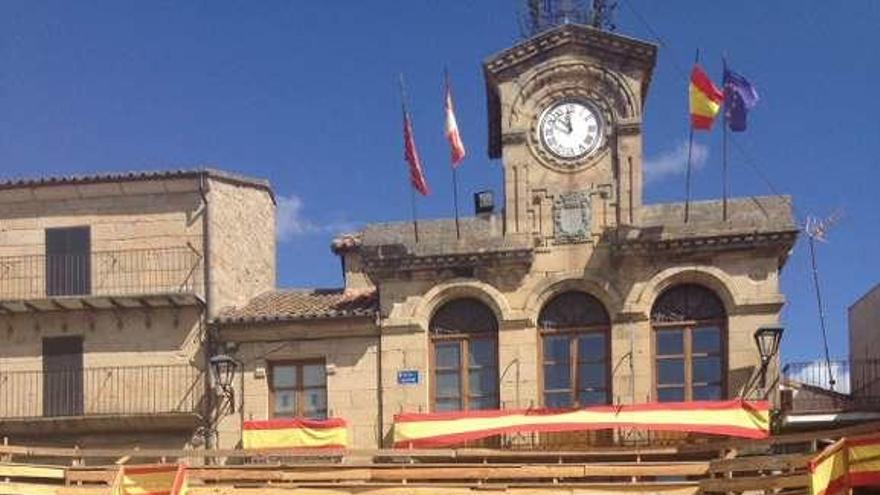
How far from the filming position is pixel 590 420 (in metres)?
23.1

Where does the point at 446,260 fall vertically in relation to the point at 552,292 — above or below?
above

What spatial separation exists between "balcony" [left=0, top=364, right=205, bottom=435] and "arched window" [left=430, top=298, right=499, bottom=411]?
521 cm

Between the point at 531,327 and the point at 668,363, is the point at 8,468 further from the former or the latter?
the point at 668,363

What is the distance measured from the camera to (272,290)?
29.8 metres

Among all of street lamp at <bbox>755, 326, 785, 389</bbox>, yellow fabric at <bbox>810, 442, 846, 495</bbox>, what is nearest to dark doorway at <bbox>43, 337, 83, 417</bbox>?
street lamp at <bbox>755, 326, 785, 389</bbox>

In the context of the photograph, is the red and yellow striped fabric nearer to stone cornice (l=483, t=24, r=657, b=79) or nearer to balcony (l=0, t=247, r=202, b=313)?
balcony (l=0, t=247, r=202, b=313)

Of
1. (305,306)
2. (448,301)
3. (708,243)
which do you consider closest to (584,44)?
(708,243)

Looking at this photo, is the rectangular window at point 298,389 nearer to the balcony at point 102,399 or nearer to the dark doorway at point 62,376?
the balcony at point 102,399

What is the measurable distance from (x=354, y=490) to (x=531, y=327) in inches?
188

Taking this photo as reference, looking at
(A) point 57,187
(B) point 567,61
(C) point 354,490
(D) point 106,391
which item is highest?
(B) point 567,61

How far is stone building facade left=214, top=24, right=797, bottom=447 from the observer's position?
2377 centimetres

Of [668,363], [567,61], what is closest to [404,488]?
[668,363]

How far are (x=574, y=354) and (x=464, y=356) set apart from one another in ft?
7.39

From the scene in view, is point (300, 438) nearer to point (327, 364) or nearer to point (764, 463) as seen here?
point (327, 364)
